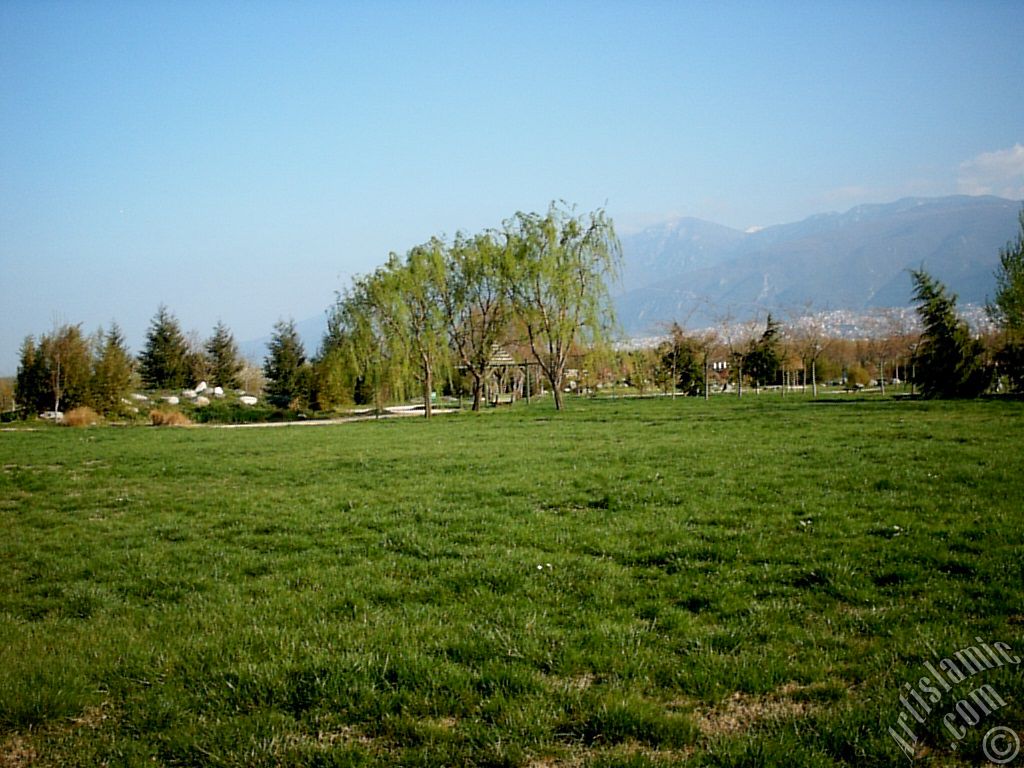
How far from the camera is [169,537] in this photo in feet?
31.1

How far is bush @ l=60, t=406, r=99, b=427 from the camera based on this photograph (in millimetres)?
34500

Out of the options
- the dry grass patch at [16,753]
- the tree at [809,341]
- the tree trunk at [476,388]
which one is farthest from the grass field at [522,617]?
the tree at [809,341]

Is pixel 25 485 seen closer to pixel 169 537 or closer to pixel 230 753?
pixel 169 537

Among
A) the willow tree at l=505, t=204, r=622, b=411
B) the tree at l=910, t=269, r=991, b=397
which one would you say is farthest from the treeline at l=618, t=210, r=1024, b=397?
the willow tree at l=505, t=204, r=622, b=411

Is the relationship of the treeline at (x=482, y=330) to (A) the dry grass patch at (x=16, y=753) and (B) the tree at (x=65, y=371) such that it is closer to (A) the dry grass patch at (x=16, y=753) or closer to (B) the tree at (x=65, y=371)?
(B) the tree at (x=65, y=371)

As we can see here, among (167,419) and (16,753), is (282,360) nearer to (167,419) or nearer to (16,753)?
(167,419)

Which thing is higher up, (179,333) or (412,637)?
(179,333)

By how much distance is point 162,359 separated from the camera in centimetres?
5522

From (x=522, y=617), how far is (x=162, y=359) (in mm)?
57486

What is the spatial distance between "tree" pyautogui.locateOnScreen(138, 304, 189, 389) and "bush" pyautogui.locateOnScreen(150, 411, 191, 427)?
18775 mm

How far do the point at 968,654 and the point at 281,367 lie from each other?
59.7 meters

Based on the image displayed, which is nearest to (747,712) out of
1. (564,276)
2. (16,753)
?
(16,753)

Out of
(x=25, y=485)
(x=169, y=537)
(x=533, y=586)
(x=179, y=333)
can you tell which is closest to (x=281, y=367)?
(x=179, y=333)

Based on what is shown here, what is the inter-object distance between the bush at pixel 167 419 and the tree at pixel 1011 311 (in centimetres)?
4547
